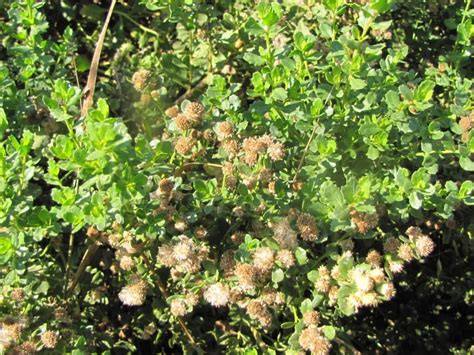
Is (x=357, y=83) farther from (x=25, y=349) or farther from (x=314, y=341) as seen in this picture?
(x=25, y=349)

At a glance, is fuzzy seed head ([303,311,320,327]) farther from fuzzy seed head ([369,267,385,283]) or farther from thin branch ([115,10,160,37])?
thin branch ([115,10,160,37])

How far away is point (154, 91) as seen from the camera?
225 centimetres

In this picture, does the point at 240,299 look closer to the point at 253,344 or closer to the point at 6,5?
the point at 253,344

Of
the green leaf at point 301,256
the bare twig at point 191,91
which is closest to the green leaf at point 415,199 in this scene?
the green leaf at point 301,256

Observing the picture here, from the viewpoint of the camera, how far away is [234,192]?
2039 millimetres

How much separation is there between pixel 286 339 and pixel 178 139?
2.35 feet

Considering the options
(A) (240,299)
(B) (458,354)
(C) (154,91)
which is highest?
(C) (154,91)

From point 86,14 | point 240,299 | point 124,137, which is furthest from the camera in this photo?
point 86,14

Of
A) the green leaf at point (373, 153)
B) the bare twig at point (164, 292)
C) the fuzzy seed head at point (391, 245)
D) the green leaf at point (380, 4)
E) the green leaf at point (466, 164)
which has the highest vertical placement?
the green leaf at point (380, 4)

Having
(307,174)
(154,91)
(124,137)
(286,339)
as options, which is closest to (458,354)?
(286,339)

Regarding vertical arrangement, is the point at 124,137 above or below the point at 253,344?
above

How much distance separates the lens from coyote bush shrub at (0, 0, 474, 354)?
1838 millimetres

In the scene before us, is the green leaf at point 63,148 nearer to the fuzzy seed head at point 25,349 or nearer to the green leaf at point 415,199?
the fuzzy seed head at point 25,349

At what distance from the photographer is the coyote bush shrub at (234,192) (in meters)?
1.84
